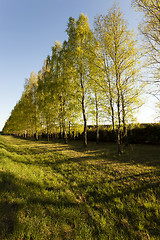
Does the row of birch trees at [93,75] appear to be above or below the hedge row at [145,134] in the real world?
above

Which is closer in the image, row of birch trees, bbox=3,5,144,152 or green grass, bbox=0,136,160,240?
green grass, bbox=0,136,160,240

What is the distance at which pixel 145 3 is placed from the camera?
267 inches

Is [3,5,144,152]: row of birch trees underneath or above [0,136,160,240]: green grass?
above

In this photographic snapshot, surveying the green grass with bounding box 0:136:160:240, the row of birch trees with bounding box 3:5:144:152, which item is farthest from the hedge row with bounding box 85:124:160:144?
the green grass with bounding box 0:136:160:240

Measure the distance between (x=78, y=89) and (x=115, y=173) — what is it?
9.71 metres

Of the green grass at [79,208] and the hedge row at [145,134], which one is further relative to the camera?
the hedge row at [145,134]

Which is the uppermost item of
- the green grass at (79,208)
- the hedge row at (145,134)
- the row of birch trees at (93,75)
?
the row of birch trees at (93,75)

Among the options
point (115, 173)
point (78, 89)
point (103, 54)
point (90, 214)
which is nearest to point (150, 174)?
point (115, 173)

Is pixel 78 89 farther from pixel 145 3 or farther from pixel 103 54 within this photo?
pixel 145 3

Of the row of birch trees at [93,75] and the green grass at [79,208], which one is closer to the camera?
the green grass at [79,208]

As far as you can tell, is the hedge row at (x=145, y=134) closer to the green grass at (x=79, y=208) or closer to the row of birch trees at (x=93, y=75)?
the row of birch trees at (x=93, y=75)

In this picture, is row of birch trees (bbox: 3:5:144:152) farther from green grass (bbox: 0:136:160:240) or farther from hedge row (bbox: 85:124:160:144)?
green grass (bbox: 0:136:160:240)

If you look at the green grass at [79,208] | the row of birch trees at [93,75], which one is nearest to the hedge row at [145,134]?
the row of birch trees at [93,75]

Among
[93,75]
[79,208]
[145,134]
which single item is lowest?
[79,208]
